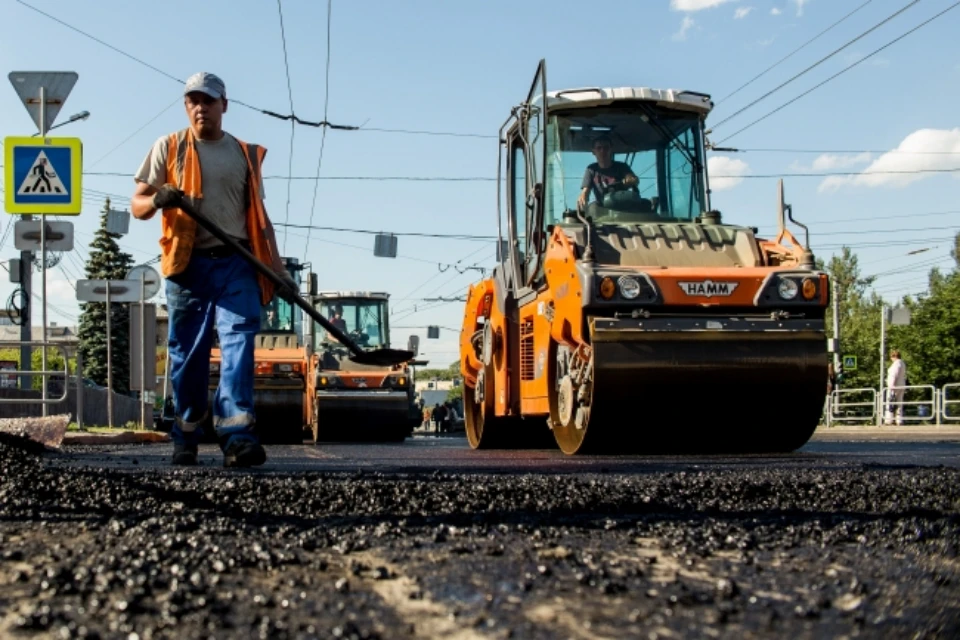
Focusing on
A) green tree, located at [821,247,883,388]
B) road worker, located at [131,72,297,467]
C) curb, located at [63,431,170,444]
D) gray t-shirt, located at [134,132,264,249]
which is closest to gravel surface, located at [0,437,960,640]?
road worker, located at [131,72,297,467]

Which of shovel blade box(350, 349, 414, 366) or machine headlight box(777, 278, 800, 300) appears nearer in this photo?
shovel blade box(350, 349, 414, 366)

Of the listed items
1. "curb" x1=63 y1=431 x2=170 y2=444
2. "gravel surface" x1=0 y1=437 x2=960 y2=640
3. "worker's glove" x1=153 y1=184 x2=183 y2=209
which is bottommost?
"curb" x1=63 y1=431 x2=170 y2=444

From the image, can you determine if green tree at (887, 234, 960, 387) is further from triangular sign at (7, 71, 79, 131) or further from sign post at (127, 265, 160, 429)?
triangular sign at (7, 71, 79, 131)

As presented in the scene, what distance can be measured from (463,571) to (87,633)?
82 cm

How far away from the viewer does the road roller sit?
290 inches

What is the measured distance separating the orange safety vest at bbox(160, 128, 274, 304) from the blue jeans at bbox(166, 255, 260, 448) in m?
0.08

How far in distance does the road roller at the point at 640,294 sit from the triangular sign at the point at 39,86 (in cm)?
515

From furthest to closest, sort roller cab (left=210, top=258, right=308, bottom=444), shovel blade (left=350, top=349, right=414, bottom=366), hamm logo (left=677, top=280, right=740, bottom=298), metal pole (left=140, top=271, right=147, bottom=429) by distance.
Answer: metal pole (left=140, top=271, right=147, bottom=429), roller cab (left=210, top=258, right=308, bottom=444), hamm logo (left=677, top=280, right=740, bottom=298), shovel blade (left=350, top=349, right=414, bottom=366)

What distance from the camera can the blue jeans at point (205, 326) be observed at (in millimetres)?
6254

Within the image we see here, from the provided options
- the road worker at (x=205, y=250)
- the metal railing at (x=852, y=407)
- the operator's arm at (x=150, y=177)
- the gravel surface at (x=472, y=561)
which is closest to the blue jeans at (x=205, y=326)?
the road worker at (x=205, y=250)

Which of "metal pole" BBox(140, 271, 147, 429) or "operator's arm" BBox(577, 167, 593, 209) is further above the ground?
"operator's arm" BBox(577, 167, 593, 209)

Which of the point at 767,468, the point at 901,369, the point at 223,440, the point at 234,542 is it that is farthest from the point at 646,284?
the point at 901,369

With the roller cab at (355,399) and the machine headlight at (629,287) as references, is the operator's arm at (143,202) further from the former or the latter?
the roller cab at (355,399)

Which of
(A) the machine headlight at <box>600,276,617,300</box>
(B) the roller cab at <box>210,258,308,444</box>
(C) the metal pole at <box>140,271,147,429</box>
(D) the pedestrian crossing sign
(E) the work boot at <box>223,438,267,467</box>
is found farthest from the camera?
(C) the metal pole at <box>140,271,147,429</box>
